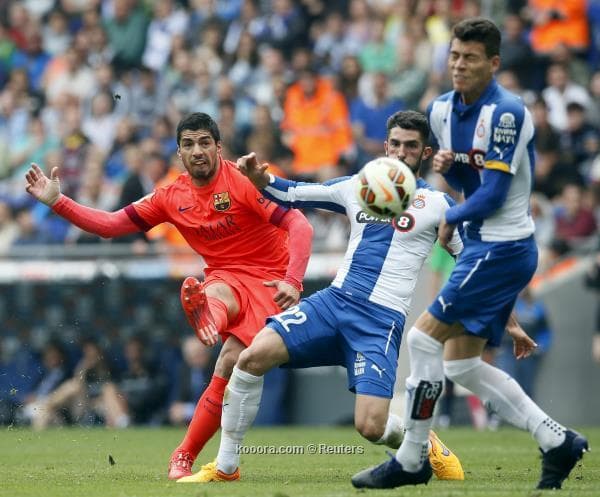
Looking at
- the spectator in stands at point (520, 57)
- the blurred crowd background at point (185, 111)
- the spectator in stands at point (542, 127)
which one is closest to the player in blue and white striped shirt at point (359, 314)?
the blurred crowd background at point (185, 111)

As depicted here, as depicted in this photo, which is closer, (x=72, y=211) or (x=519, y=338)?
(x=519, y=338)

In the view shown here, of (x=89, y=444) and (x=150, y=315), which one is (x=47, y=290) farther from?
(x=89, y=444)

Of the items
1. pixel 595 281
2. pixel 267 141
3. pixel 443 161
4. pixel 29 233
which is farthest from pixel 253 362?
pixel 29 233

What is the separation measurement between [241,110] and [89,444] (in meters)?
7.03

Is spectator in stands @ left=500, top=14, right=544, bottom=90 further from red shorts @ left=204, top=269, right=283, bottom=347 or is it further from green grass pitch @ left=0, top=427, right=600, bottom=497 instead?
red shorts @ left=204, top=269, right=283, bottom=347

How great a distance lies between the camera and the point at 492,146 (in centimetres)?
748

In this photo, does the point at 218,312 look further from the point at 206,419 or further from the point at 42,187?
the point at 42,187

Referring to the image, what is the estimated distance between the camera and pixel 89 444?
13.1 meters

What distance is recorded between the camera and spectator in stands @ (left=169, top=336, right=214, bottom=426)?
1560 cm

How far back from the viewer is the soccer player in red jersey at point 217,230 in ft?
29.8

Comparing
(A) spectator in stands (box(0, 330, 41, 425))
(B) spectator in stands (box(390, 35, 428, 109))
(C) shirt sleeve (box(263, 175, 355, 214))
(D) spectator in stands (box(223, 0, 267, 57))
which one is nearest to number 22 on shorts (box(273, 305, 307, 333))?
(C) shirt sleeve (box(263, 175, 355, 214))

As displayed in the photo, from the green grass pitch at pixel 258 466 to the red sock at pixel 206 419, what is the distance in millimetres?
331

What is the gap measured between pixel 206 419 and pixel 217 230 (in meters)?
1.34

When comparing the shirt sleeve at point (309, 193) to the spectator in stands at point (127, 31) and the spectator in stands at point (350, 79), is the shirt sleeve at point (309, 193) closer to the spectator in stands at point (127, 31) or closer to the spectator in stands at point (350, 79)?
the spectator in stands at point (350, 79)
